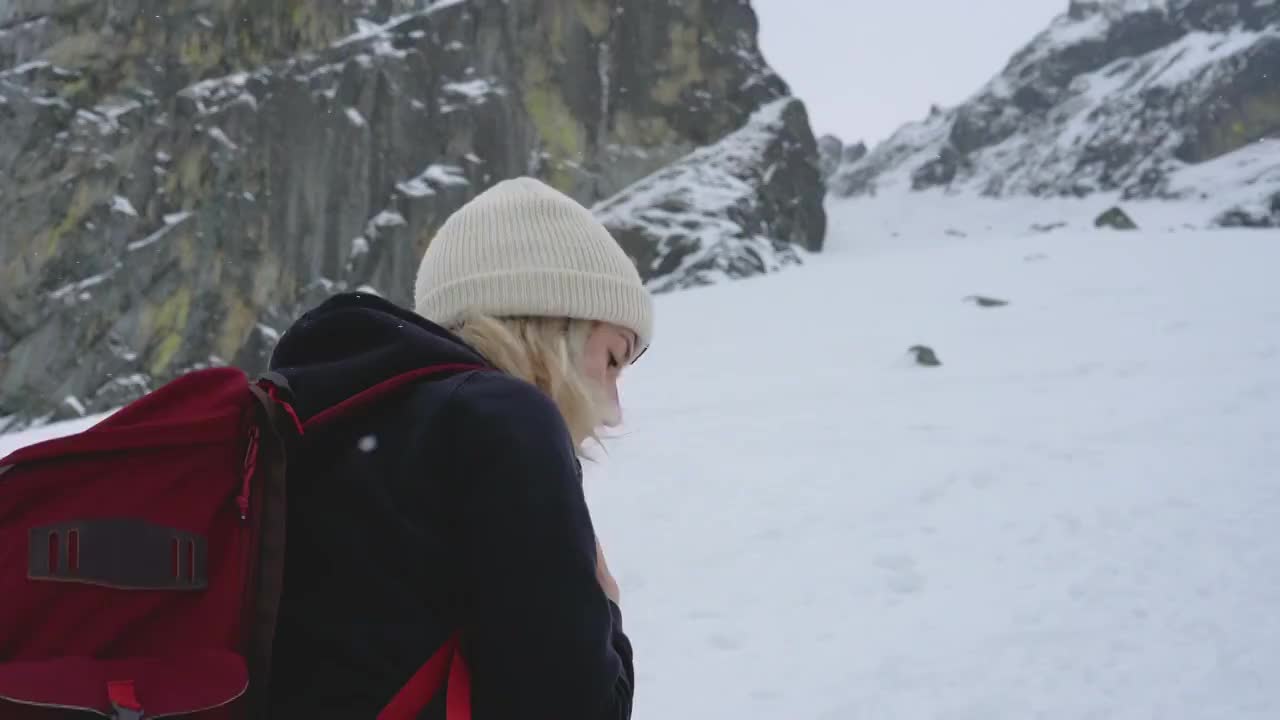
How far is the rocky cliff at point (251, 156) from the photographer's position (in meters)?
31.4

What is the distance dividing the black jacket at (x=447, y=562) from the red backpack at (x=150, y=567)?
7 centimetres

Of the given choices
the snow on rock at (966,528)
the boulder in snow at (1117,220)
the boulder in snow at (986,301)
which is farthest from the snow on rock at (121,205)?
the boulder in snow at (1117,220)

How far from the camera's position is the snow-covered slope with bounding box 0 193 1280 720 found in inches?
138

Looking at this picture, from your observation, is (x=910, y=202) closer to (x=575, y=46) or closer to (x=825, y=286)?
(x=575, y=46)

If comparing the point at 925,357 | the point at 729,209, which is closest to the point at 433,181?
the point at 729,209

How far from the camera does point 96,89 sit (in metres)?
32.3

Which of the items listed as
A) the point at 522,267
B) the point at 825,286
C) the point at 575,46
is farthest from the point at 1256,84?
the point at 522,267

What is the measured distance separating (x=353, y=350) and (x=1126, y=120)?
72.3m

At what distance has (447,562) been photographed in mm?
1154

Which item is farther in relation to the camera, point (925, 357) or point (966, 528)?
point (925, 357)

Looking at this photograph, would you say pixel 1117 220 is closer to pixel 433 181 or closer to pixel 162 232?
pixel 433 181

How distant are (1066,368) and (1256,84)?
62.1 metres

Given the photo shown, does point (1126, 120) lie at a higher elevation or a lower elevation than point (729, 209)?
higher

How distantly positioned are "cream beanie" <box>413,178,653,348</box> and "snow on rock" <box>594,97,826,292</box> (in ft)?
82.4
